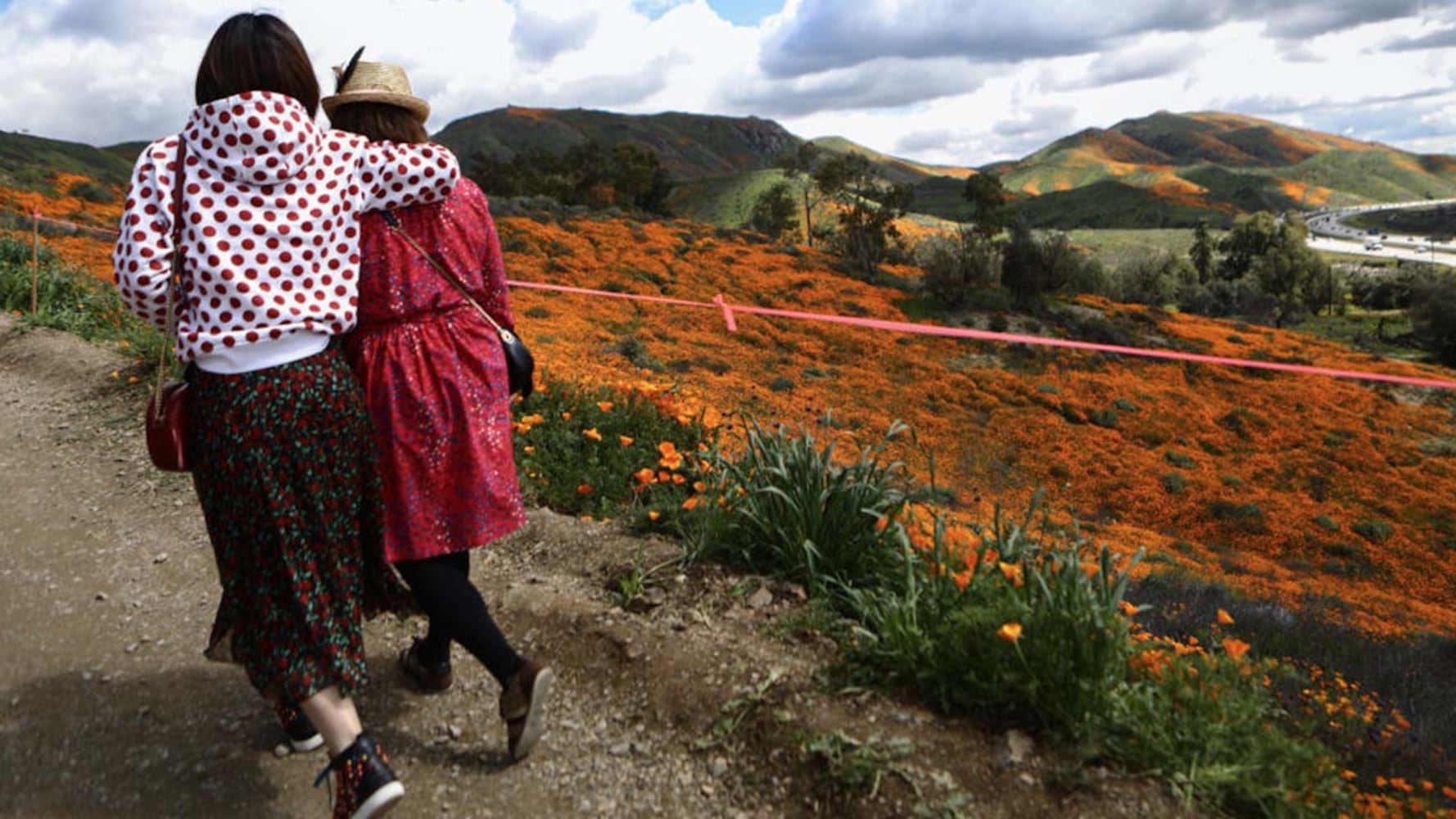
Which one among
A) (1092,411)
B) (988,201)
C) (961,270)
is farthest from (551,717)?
(988,201)

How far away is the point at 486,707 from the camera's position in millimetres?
2717

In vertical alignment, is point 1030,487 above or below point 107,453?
below

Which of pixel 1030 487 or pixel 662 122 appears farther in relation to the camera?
pixel 662 122

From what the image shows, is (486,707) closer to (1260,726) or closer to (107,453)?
(1260,726)

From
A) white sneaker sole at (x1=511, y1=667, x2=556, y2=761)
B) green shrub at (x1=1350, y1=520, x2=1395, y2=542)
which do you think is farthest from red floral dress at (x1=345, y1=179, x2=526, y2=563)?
green shrub at (x1=1350, y1=520, x2=1395, y2=542)

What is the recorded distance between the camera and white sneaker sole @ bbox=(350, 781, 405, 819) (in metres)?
2.01

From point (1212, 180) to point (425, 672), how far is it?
153 meters

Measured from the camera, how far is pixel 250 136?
1847 mm

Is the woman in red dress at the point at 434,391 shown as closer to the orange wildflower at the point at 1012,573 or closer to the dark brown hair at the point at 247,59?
the dark brown hair at the point at 247,59

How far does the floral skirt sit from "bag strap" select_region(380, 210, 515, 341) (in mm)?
328

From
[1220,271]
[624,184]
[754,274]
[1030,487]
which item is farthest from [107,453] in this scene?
[1220,271]

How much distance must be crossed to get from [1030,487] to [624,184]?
92.4ft

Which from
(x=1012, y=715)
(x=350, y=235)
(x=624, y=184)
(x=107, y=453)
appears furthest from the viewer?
(x=624, y=184)

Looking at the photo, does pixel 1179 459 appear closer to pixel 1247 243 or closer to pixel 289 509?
pixel 289 509
